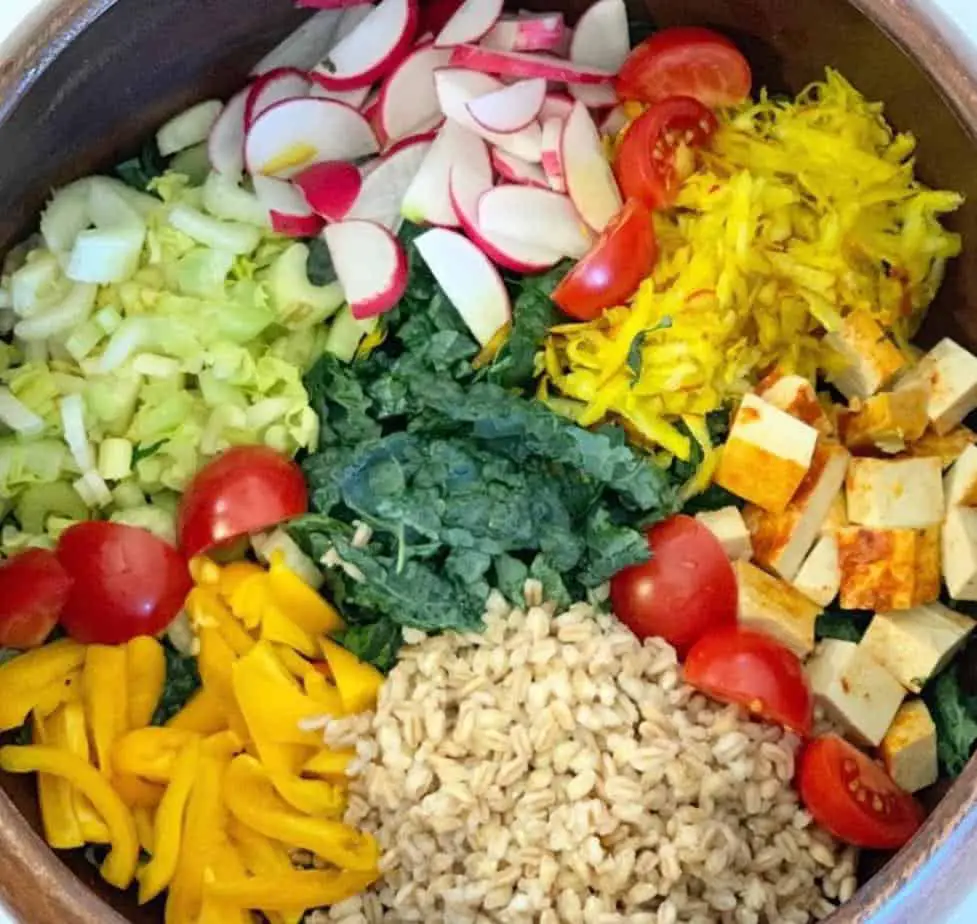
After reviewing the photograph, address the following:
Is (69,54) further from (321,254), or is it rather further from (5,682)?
(5,682)

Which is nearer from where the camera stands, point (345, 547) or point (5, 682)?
point (5, 682)

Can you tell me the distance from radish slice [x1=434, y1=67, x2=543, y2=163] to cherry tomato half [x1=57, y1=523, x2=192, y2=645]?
841 mm

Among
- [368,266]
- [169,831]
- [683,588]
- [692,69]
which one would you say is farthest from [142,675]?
[692,69]

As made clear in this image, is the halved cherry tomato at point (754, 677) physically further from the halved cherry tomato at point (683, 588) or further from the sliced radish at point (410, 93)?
the sliced radish at point (410, 93)

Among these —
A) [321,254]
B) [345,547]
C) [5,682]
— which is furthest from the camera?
[321,254]

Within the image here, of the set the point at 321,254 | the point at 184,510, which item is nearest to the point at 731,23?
the point at 321,254

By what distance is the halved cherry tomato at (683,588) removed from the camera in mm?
2121

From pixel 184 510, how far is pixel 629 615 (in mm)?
719

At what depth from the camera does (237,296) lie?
2.23m

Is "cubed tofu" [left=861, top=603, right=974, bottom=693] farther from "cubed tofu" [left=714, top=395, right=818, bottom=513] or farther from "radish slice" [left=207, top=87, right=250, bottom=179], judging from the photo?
"radish slice" [left=207, top=87, right=250, bottom=179]

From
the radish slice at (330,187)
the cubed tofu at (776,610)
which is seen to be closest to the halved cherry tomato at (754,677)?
the cubed tofu at (776,610)

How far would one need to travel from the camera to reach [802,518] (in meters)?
2.13

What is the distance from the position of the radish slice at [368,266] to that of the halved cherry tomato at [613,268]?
0.86 ft

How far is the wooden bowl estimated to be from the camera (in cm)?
171
